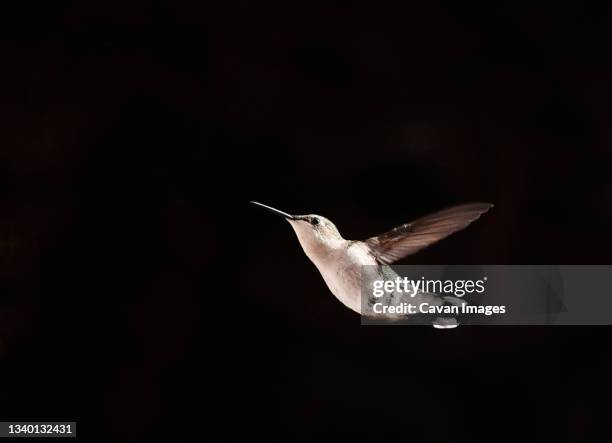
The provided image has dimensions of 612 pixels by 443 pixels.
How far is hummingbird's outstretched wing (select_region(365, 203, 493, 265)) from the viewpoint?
833 millimetres

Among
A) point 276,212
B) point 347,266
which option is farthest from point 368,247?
point 276,212

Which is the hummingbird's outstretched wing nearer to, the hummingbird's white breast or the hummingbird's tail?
the hummingbird's white breast

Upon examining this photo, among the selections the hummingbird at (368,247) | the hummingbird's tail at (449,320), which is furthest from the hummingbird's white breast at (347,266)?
the hummingbird's tail at (449,320)

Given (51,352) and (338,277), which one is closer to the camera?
(338,277)

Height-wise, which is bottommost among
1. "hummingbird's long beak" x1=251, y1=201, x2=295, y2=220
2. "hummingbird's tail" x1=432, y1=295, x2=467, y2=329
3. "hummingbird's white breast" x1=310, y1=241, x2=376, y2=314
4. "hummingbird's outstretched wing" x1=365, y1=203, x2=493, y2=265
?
"hummingbird's tail" x1=432, y1=295, x2=467, y2=329

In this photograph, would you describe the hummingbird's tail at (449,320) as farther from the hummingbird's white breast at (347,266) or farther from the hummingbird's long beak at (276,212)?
the hummingbird's long beak at (276,212)

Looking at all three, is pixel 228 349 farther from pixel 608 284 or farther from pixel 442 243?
pixel 608 284

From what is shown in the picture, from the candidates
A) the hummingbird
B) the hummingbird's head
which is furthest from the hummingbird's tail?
the hummingbird's head

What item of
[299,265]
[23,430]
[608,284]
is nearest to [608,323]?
[608,284]

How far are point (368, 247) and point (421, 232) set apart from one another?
0.09 metres

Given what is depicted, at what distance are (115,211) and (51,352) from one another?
0.28m

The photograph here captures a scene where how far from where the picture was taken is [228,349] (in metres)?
1.06

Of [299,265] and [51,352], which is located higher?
[299,265]

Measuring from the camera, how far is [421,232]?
2.78 ft
